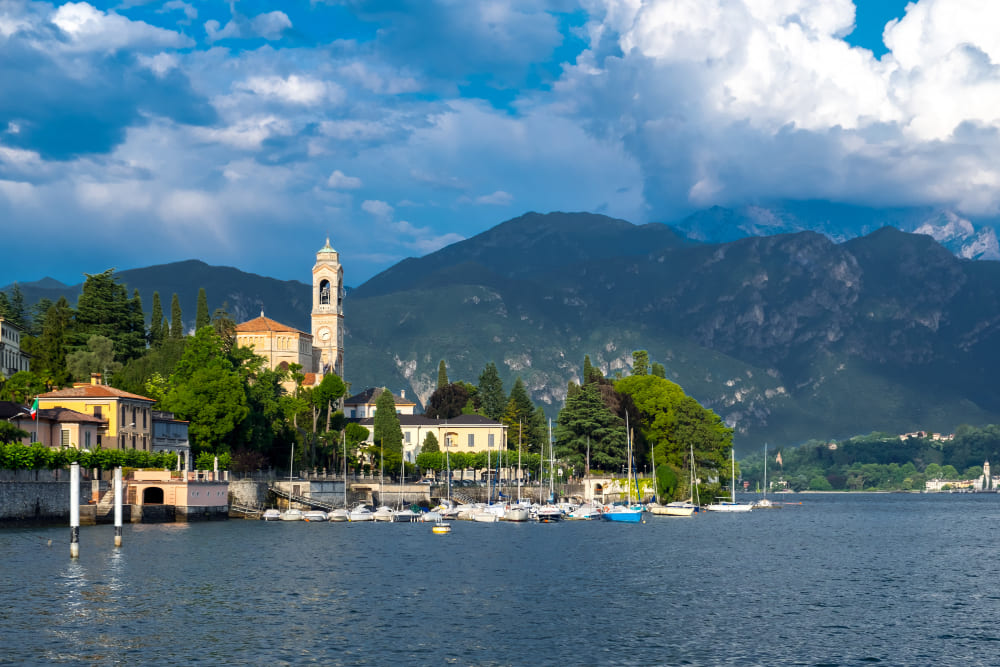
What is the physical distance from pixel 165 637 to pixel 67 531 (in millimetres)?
45207

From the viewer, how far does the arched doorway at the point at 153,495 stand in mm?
103250

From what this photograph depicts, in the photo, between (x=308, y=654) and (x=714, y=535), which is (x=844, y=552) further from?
(x=308, y=654)

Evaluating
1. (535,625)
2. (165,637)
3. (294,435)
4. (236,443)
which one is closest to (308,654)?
(165,637)

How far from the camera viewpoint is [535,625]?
4978 cm

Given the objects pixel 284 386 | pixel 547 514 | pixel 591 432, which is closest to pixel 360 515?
pixel 547 514

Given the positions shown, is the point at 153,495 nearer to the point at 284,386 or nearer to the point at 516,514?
the point at 516,514

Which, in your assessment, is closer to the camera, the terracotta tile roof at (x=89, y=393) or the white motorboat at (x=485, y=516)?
the terracotta tile roof at (x=89, y=393)

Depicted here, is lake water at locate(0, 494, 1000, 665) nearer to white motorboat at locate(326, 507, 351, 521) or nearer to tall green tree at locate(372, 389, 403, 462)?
white motorboat at locate(326, 507, 351, 521)

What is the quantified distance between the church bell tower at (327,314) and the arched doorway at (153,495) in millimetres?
84328

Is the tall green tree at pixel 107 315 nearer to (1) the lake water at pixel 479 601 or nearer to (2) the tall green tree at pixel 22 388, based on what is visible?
(2) the tall green tree at pixel 22 388

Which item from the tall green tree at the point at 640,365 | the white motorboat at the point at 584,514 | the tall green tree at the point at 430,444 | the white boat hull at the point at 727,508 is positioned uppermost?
the tall green tree at the point at 640,365

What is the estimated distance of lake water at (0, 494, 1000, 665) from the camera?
43.2 m

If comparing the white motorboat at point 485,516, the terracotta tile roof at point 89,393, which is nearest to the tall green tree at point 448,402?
the white motorboat at point 485,516

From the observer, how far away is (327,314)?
192 m
